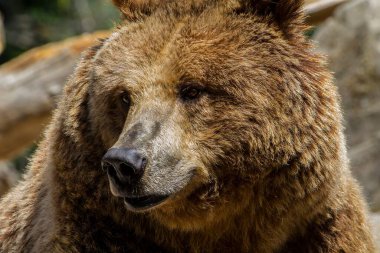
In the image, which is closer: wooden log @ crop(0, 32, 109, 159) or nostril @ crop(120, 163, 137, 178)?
nostril @ crop(120, 163, 137, 178)

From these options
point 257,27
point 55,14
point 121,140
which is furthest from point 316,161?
point 55,14

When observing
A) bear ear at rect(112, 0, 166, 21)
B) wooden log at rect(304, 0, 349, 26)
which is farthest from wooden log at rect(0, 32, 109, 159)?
bear ear at rect(112, 0, 166, 21)

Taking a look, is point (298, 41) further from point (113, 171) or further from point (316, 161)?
point (113, 171)

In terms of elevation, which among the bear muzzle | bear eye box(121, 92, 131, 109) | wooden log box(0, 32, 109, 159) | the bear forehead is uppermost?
the bear forehead

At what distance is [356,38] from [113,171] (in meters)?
6.24

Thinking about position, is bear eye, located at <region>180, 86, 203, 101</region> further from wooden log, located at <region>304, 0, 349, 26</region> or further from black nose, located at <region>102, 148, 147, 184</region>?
wooden log, located at <region>304, 0, 349, 26</region>

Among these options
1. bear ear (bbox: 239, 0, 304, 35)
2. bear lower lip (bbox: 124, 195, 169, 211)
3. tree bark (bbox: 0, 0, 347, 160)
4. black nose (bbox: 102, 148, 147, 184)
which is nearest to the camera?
black nose (bbox: 102, 148, 147, 184)

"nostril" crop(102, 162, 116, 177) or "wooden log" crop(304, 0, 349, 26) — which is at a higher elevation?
"nostril" crop(102, 162, 116, 177)

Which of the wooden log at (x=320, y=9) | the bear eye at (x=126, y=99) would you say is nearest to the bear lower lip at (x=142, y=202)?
the bear eye at (x=126, y=99)

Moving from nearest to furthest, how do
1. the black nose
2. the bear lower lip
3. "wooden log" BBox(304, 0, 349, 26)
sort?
the black nose < the bear lower lip < "wooden log" BBox(304, 0, 349, 26)

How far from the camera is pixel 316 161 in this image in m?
4.19

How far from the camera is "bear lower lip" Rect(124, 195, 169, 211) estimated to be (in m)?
3.88

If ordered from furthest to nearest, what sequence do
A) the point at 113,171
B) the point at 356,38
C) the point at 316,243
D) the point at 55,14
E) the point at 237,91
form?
the point at 55,14, the point at 356,38, the point at 316,243, the point at 237,91, the point at 113,171

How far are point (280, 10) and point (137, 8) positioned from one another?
72cm
